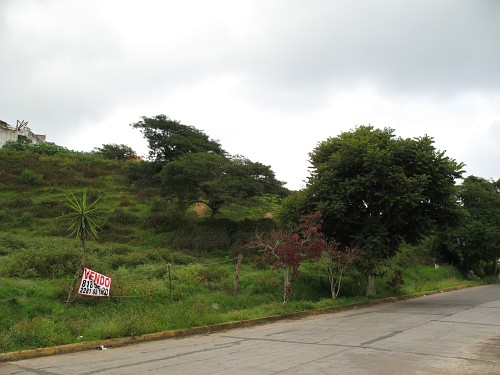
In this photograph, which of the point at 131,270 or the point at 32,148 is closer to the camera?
the point at 131,270

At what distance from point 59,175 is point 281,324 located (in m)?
37.3

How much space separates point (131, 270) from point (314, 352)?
40.2 feet

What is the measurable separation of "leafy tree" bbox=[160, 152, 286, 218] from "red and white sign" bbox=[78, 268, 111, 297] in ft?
47.3

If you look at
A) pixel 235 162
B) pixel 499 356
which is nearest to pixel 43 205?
pixel 235 162

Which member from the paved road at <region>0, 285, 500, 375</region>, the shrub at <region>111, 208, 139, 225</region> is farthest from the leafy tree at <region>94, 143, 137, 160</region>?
the paved road at <region>0, 285, 500, 375</region>

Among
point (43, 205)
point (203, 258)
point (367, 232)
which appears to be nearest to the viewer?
point (367, 232)

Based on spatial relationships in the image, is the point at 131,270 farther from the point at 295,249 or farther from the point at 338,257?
the point at 338,257

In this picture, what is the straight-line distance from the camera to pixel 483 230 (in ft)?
126

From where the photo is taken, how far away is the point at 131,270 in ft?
62.0

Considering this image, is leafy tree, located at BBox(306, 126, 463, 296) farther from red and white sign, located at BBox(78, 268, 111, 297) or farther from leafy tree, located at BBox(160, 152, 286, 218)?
red and white sign, located at BBox(78, 268, 111, 297)

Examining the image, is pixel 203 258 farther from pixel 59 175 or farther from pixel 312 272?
pixel 59 175

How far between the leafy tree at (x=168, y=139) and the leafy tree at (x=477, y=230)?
24189mm

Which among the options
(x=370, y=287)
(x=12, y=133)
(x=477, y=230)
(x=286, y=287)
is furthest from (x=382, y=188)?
(x=12, y=133)

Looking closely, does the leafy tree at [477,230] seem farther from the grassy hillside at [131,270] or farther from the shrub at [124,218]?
the shrub at [124,218]
